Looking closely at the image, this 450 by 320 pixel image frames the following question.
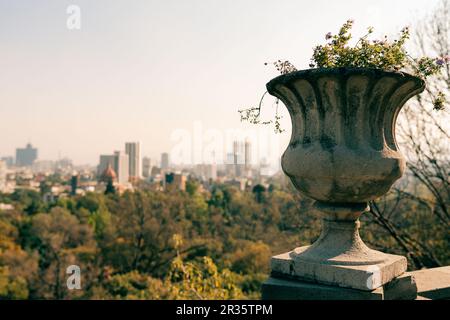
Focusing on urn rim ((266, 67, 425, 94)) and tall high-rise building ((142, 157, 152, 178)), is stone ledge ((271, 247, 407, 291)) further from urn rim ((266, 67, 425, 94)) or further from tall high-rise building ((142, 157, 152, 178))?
tall high-rise building ((142, 157, 152, 178))

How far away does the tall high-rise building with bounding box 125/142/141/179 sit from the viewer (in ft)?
289

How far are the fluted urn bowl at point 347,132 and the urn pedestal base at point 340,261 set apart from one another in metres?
0.17

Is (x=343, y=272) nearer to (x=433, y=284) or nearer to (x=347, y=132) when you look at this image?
(x=347, y=132)

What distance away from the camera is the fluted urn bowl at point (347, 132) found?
269 cm

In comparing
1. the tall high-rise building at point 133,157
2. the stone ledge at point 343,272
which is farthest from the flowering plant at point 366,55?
the tall high-rise building at point 133,157

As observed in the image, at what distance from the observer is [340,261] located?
9.01 feet

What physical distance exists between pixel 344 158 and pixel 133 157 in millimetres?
92823

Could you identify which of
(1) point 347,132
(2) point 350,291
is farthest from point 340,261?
(1) point 347,132

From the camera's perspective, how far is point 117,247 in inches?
1219

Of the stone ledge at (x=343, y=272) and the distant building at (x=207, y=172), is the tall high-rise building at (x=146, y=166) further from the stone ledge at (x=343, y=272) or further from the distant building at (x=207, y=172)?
the stone ledge at (x=343, y=272)

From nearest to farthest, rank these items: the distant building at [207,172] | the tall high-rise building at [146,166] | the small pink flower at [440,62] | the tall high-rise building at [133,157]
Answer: the small pink flower at [440,62] → the tall high-rise building at [133,157] → the distant building at [207,172] → the tall high-rise building at [146,166]

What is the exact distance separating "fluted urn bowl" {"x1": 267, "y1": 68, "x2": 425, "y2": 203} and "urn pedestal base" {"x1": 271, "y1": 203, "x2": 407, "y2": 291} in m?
0.17

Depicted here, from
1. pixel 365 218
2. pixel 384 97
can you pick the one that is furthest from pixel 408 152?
pixel 384 97
